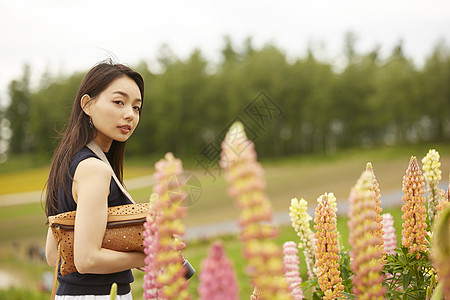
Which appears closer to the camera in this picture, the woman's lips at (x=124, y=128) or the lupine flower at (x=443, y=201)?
the lupine flower at (x=443, y=201)

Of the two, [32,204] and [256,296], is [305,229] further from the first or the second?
[32,204]

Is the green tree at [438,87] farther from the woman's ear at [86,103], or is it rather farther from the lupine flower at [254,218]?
the lupine flower at [254,218]

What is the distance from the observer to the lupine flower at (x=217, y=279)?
2.20ft

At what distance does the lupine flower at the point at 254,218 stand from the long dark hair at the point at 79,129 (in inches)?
47.6

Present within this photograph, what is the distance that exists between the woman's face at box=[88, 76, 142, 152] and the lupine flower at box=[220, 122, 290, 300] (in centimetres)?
116

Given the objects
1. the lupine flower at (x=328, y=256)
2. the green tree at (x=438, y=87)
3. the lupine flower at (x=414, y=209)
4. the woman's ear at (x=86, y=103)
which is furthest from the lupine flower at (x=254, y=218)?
the green tree at (x=438, y=87)

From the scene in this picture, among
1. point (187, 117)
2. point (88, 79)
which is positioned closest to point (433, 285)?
point (88, 79)

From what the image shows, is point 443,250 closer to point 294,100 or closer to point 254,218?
point 254,218

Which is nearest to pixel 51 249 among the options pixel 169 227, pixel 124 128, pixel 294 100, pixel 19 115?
pixel 124 128

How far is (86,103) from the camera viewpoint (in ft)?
6.03

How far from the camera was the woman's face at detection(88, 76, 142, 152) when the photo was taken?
1750 millimetres

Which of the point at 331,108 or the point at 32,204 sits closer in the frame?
the point at 32,204

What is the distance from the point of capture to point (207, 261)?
67 centimetres

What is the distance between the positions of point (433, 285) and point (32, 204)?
82.1 ft
